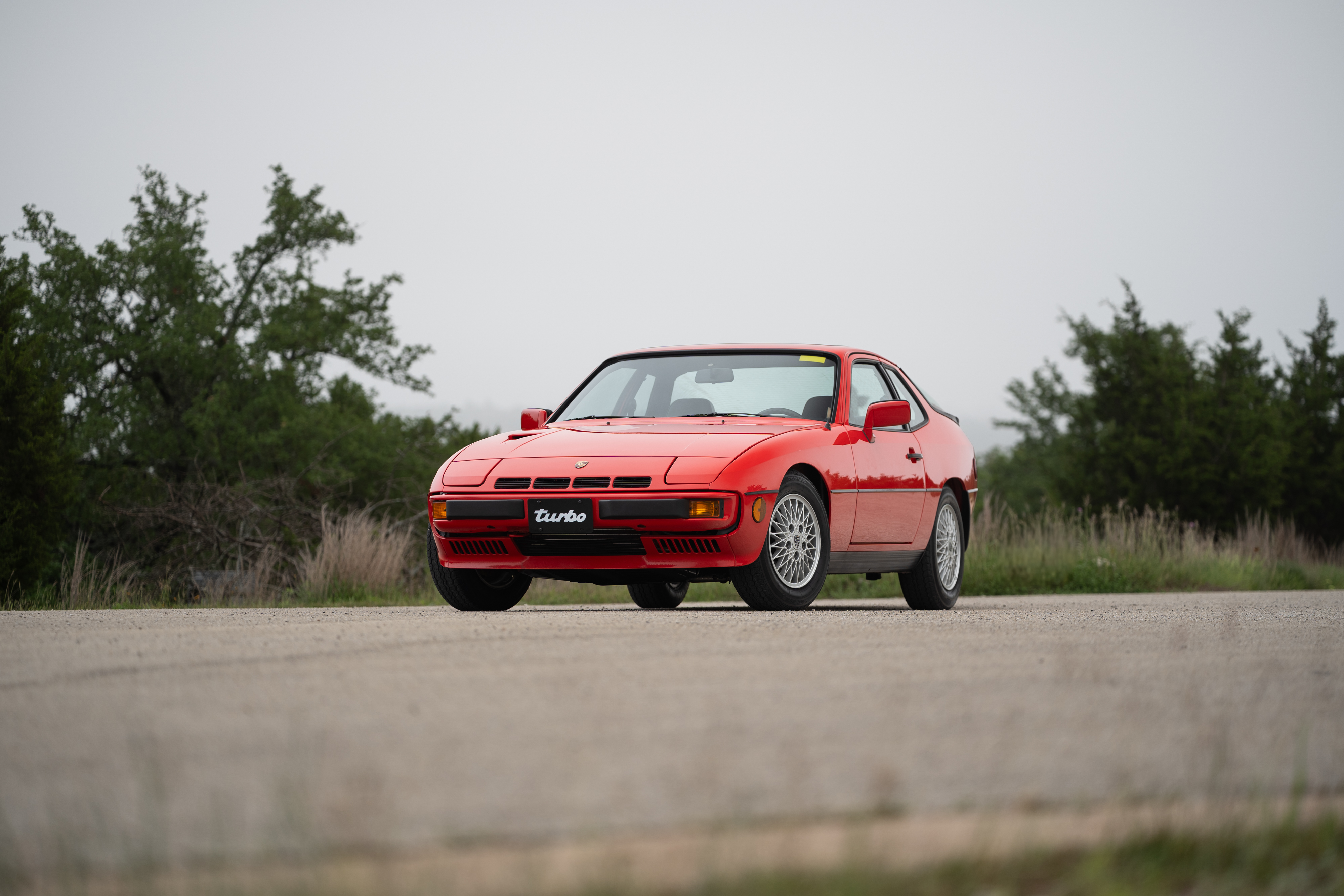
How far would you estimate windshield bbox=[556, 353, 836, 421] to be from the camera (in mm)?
9555

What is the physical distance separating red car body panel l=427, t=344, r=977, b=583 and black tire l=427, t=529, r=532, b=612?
203 millimetres

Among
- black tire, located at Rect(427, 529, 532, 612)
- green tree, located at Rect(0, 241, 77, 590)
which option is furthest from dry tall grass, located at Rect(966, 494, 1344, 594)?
green tree, located at Rect(0, 241, 77, 590)

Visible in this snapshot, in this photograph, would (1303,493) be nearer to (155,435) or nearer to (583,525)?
(155,435)

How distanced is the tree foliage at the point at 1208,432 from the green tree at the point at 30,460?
29.8 m

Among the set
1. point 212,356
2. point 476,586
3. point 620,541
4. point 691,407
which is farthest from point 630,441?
point 212,356

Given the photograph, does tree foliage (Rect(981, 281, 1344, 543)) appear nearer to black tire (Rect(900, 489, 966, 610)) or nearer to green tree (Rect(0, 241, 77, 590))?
green tree (Rect(0, 241, 77, 590))

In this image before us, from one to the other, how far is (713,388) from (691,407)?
10.9 inches

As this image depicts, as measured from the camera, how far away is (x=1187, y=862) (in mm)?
2955

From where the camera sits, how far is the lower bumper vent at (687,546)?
8.18 m

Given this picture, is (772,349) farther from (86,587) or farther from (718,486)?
(86,587)

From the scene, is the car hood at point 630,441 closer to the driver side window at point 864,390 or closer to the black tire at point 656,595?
the driver side window at point 864,390

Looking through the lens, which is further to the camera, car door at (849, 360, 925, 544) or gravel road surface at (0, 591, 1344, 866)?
car door at (849, 360, 925, 544)

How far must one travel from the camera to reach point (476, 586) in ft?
30.3

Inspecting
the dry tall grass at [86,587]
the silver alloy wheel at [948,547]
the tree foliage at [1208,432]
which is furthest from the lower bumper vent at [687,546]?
the tree foliage at [1208,432]
